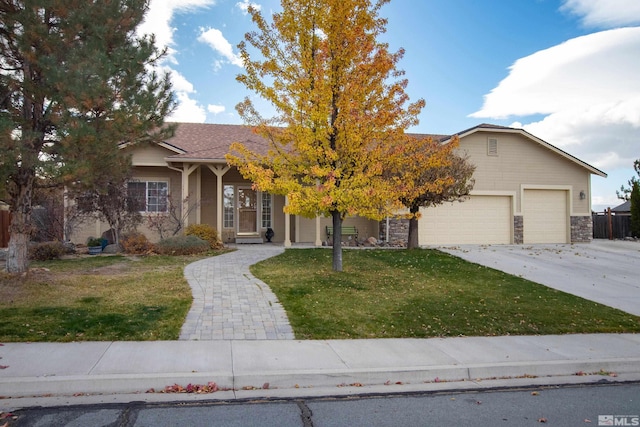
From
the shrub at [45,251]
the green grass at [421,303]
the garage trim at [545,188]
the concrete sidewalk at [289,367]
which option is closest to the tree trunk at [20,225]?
the concrete sidewalk at [289,367]

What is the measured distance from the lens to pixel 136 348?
18.7ft

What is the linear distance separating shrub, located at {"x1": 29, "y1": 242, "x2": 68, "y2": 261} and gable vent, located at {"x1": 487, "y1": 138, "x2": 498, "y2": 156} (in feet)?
54.2

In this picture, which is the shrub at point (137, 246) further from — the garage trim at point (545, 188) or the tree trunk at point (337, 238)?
the garage trim at point (545, 188)

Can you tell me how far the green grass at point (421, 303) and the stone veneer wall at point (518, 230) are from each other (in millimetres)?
7435

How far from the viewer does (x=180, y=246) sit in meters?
14.0

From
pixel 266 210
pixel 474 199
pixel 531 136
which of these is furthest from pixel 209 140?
pixel 531 136

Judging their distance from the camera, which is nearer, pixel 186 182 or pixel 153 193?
pixel 186 182

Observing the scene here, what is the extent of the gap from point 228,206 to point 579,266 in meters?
13.0

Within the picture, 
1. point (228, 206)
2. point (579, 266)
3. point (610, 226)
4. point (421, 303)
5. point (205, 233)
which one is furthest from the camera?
point (610, 226)

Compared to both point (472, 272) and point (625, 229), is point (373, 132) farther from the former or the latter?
point (625, 229)

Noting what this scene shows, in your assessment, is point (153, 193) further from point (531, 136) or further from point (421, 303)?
point (531, 136)

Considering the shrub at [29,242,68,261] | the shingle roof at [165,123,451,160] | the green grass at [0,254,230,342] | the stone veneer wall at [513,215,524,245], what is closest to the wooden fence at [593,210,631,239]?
the stone veneer wall at [513,215,524,245]

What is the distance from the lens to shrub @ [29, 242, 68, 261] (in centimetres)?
1287

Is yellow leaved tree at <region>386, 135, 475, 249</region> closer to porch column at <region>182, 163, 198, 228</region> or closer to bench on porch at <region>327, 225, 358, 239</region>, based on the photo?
bench on porch at <region>327, 225, 358, 239</region>
